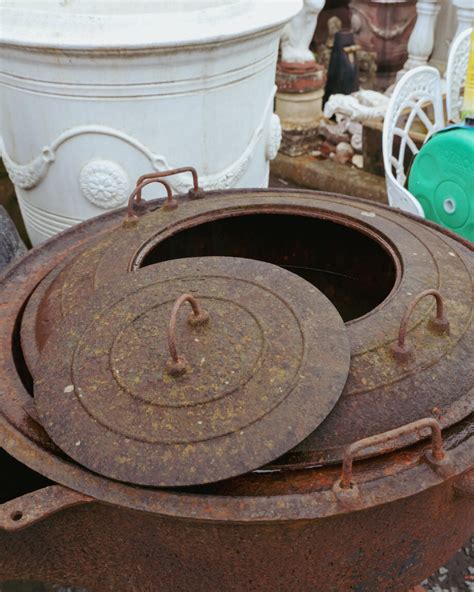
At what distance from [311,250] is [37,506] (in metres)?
1.55

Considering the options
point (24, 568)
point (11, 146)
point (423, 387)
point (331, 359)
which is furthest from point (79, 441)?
point (11, 146)

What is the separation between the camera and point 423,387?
4.66ft

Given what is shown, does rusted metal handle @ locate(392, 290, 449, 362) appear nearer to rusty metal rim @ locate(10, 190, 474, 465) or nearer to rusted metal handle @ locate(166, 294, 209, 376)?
rusty metal rim @ locate(10, 190, 474, 465)

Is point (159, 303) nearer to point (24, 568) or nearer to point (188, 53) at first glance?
point (24, 568)

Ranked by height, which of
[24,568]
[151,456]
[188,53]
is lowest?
[24,568]

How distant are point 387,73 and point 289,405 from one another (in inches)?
299

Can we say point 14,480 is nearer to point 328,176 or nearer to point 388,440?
point 388,440

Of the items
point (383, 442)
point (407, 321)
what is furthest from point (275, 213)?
point (383, 442)

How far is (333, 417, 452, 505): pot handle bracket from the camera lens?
1.18 meters

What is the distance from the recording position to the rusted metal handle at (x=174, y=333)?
1.32 m

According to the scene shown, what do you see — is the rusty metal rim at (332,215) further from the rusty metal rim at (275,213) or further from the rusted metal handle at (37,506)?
the rusted metal handle at (37,506)

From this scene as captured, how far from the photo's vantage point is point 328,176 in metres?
5.08

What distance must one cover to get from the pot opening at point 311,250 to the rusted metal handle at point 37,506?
110cm

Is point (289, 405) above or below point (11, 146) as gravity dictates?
above
